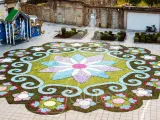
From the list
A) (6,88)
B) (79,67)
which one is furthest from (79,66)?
(6,88)

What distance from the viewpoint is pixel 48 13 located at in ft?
117

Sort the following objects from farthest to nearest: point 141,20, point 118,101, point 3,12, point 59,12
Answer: point 59,12 < point 141,20 < point 3,12 < point 118,101

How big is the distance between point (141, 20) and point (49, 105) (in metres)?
18.2

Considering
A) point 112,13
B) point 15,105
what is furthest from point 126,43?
point 15,105

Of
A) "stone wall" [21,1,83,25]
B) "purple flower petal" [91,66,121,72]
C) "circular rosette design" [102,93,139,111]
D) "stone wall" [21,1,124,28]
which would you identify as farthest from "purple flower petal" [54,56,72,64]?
"stone wall" [21,1,83,25]

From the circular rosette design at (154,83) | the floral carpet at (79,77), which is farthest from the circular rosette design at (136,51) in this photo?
the circular rosette design at (154,83)

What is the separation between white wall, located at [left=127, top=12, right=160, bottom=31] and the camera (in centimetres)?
3094

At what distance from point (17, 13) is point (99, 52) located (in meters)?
8.62

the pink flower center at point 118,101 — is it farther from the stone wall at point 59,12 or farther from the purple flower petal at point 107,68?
the stone wall at point 59,12

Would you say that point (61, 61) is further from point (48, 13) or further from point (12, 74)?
point (48, 13)

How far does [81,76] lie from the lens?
67.1 feet

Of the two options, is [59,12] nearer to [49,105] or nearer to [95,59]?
[95,59]

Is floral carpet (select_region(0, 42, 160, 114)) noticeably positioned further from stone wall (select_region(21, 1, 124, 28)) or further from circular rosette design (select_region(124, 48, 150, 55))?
stone wall (select_region(21, 1, 124, 28))

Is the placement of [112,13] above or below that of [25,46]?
above
